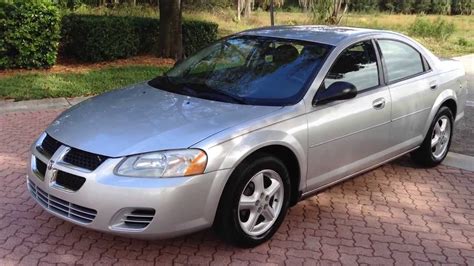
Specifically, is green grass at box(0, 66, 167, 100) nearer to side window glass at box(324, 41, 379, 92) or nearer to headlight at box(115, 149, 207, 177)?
side window glass at box(324, 41, 379, 92)

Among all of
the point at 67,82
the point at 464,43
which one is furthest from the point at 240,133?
the point at 464,43

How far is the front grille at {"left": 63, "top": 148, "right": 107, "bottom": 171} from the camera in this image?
11.7 ft

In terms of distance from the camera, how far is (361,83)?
4770mm

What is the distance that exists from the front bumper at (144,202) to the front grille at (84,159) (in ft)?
0.15

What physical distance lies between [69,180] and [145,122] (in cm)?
66

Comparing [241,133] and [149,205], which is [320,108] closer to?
[241,133]

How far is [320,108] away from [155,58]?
863 centimetres

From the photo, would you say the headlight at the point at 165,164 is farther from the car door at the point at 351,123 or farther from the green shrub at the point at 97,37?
the green shrub at the point at 97,37

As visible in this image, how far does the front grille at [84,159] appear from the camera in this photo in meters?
3.56

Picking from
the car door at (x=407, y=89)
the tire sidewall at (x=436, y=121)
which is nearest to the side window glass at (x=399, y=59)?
the car door at (x=407, y=89)

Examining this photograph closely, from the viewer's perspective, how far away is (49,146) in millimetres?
3988

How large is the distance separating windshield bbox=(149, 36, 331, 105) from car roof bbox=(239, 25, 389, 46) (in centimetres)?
9

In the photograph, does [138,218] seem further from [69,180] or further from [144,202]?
[69,180]

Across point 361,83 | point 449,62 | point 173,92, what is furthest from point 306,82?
point 449,62
